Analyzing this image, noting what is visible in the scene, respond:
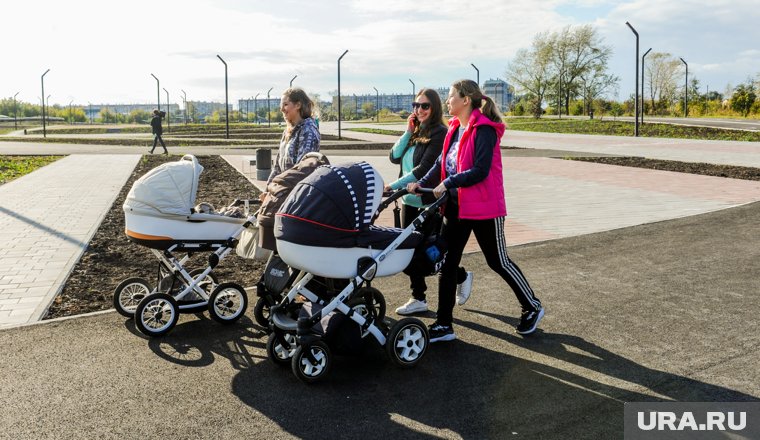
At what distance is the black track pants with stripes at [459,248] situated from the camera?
4.80 meters

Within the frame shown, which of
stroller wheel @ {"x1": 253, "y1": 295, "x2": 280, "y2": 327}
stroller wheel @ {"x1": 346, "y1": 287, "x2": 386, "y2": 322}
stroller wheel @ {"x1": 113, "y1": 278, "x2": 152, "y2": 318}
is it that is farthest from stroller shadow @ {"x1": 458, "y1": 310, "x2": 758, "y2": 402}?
stroller wheel @ {"x1": 113, "y1": 278, "x2": 152, "y2": 318}

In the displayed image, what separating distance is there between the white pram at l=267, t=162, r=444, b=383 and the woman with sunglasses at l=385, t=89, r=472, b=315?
0.89 meters

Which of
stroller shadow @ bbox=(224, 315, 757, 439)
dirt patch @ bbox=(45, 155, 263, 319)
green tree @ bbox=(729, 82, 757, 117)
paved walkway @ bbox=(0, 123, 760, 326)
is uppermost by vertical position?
green tree @ bbox=(729, 82, 757, 117)

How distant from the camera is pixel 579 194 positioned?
1264 centimetres

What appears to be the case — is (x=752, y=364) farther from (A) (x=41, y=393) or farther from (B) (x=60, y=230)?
(B) (x=60, y=230)

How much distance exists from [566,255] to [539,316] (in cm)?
276

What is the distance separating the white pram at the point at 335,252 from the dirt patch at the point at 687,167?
12.8 metres

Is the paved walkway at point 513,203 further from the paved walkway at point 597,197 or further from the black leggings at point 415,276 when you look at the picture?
the black leggings at point 415,276

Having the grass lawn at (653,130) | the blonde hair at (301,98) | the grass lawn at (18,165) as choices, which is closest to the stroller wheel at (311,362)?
the blonde hair at (301,98)

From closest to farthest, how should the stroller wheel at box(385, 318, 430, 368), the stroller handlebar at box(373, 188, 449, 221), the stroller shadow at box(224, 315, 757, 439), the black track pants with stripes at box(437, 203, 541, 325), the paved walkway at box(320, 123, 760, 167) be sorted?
the stroller shadow at box(224, 315, 757, 439), the stroller wheel at box(385, 318, 430, 368), the stroller handlebar at box(373, 188, 449, 221), the black track pants with stripes at box(437, 203, 541, 325), the paved walkway at box(320, 123, 760, 167)

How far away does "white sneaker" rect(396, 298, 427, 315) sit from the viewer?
18.4ft

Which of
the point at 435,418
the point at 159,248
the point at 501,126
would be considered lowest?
the point at 435,418

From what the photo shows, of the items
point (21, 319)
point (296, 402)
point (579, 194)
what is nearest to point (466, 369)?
point (296, 402)

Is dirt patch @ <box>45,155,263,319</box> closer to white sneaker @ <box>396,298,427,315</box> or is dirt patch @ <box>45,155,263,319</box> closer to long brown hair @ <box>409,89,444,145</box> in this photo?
white sneaker @ <box>396,298,427,315</box>
